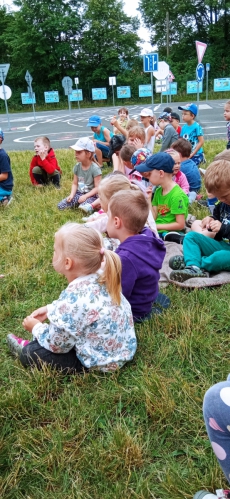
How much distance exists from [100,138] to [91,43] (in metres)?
41.4

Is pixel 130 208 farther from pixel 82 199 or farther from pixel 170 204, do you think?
pixel 82 199

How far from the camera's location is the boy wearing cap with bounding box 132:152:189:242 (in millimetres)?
4098

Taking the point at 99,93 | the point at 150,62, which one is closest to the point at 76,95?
the point at 99,93

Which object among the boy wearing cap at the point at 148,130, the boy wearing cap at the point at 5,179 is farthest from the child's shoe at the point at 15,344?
the boy wearing cap at the point at 148,130

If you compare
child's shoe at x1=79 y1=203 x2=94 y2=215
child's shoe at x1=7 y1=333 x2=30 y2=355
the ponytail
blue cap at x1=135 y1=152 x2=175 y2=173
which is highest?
blue cap at x1=135 y1=152 x2=175 y2=173

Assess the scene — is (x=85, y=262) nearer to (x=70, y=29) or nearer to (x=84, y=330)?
(x=84, y=330)

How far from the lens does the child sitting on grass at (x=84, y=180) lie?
6.05 meters

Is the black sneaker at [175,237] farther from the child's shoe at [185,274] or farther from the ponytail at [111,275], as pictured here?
the ponytail at [111,275]

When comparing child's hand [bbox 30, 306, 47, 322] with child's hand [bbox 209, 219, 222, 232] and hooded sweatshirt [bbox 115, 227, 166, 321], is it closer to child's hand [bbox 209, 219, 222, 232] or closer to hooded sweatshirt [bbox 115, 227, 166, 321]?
hooded sweatshirt [bbox 115, 227, 166, 321]

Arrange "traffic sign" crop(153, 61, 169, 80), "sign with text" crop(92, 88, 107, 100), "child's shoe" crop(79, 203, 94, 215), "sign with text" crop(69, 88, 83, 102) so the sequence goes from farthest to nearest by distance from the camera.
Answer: "sign with text" crop(92, 88, 107, 100) → "sign with text" crop(69, 88, 83, 102) → "traffic sign" crop(153, 61, 169, 80) → "child's shoe" crop(79, 203, 94, 215)

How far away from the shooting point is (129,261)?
2688 millimetres

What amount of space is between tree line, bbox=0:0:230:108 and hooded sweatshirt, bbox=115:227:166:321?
4215cm

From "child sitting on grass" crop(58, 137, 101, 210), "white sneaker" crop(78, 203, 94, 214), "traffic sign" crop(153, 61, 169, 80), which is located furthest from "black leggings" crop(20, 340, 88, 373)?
"traffic sign" crop(153, 61, 169, 80)

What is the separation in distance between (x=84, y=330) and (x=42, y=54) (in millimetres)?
47747
